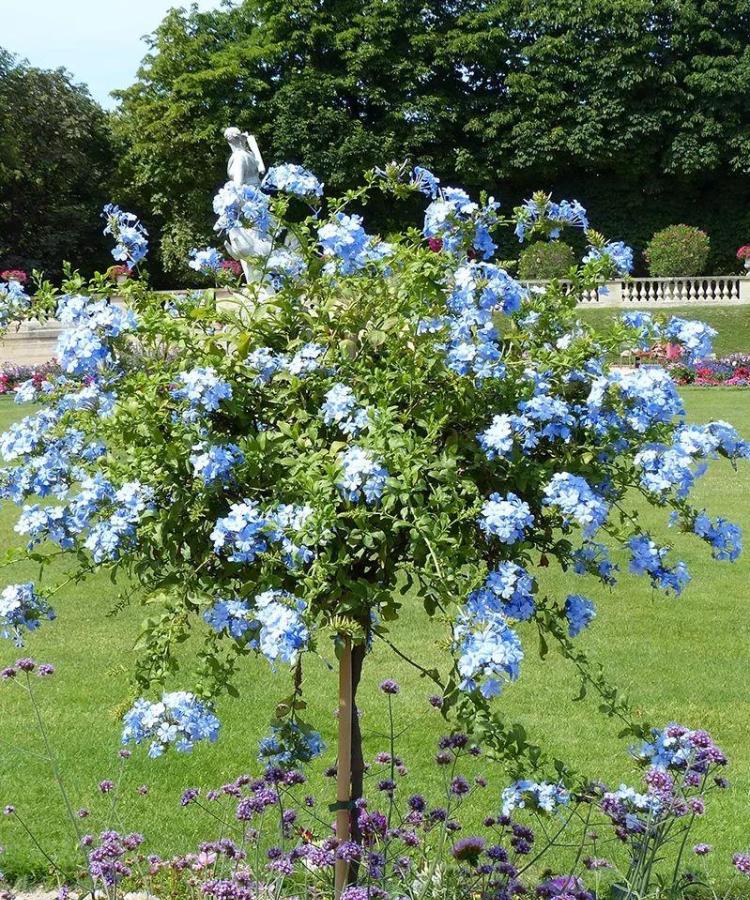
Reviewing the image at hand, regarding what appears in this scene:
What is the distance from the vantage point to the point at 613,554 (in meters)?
8.45

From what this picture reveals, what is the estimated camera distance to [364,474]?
2506 mm

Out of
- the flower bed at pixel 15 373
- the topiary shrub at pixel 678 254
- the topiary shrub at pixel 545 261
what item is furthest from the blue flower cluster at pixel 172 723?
the topiary shrub at pixel 678 254

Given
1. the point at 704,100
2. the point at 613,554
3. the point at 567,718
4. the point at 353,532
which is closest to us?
the point at 353,532

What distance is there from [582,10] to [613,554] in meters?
30.5

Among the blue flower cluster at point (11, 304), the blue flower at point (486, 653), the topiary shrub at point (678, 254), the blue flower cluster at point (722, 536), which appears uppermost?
the topiary shrub at point (678, 254)

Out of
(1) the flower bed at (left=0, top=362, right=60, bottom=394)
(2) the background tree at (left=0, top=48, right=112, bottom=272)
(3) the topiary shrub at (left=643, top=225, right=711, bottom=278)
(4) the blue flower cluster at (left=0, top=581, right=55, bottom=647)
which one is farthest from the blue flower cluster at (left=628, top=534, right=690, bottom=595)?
(2) the background tree at (left=0, top=48, right=112, bottom=272)

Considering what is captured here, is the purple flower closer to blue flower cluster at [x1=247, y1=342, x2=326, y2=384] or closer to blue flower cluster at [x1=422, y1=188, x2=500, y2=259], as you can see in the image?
blue flower cluster at [x1=247, y1=342, x2=326, y2=384]

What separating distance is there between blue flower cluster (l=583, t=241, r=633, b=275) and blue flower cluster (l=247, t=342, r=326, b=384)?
758mm

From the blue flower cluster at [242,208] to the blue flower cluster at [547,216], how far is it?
25.6 inches

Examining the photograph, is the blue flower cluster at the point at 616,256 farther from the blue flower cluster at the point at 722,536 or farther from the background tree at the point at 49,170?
the background tree at the point at 49,170

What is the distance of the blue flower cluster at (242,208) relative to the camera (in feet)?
9.55

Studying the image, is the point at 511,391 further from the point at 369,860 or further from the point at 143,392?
the point at 369,860

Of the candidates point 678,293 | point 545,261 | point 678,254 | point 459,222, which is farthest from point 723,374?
point 459,222

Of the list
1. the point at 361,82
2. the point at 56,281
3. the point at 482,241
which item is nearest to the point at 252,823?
the point at 482,241
